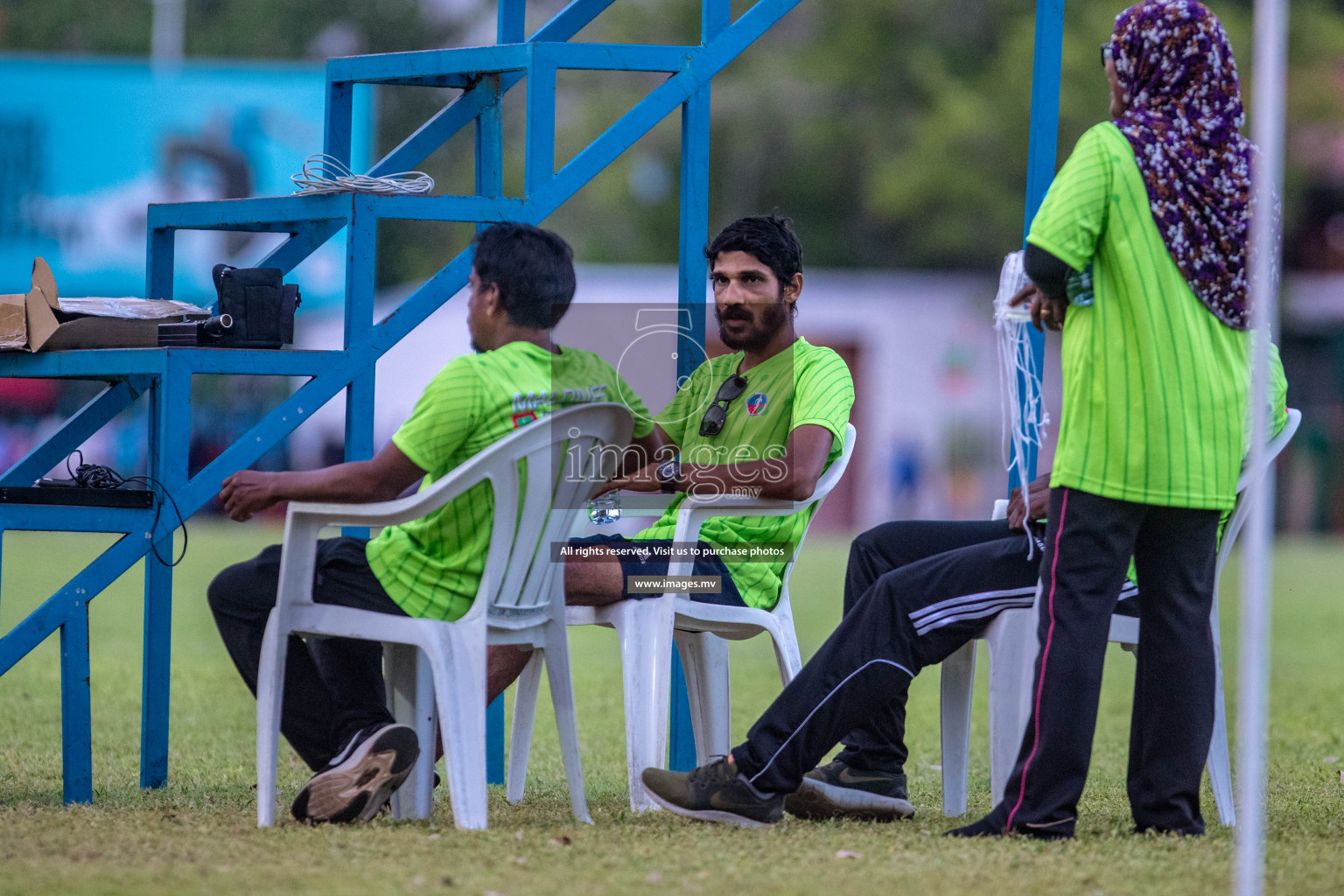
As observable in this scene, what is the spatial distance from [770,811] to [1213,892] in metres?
1.18

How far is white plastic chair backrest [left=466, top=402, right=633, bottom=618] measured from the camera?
158 inches

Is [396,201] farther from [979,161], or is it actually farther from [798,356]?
[979,161]

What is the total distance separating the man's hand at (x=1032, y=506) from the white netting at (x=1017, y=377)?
0.10 ft

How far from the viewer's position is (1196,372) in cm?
391

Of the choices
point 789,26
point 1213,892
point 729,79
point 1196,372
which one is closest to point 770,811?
point 1213,892

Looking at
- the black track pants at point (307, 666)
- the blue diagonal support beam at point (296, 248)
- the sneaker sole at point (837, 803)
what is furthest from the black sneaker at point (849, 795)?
the blue diagonal support beam at point (296, 248)

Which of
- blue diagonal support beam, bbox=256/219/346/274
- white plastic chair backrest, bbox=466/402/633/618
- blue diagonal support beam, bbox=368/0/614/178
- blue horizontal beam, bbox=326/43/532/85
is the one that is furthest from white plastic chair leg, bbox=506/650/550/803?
blue horizontal beam, bbox=326/43/532/85

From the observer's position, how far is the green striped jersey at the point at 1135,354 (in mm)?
3846

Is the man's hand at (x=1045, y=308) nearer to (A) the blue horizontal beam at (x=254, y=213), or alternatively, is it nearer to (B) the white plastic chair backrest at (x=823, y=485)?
(B) the white plastic chair backrest at (x=823, y=485)

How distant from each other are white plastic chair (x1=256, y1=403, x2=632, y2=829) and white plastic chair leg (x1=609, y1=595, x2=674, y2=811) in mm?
230

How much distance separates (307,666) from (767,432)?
1.45 meters

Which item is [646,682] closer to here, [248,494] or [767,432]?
[767,432]

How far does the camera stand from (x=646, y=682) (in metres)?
4.41

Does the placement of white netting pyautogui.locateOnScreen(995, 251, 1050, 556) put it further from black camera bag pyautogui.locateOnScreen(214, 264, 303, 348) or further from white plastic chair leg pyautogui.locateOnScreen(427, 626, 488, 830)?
black camera bag pyautogui.locateOnScreen(214, 264, 303, 348)
